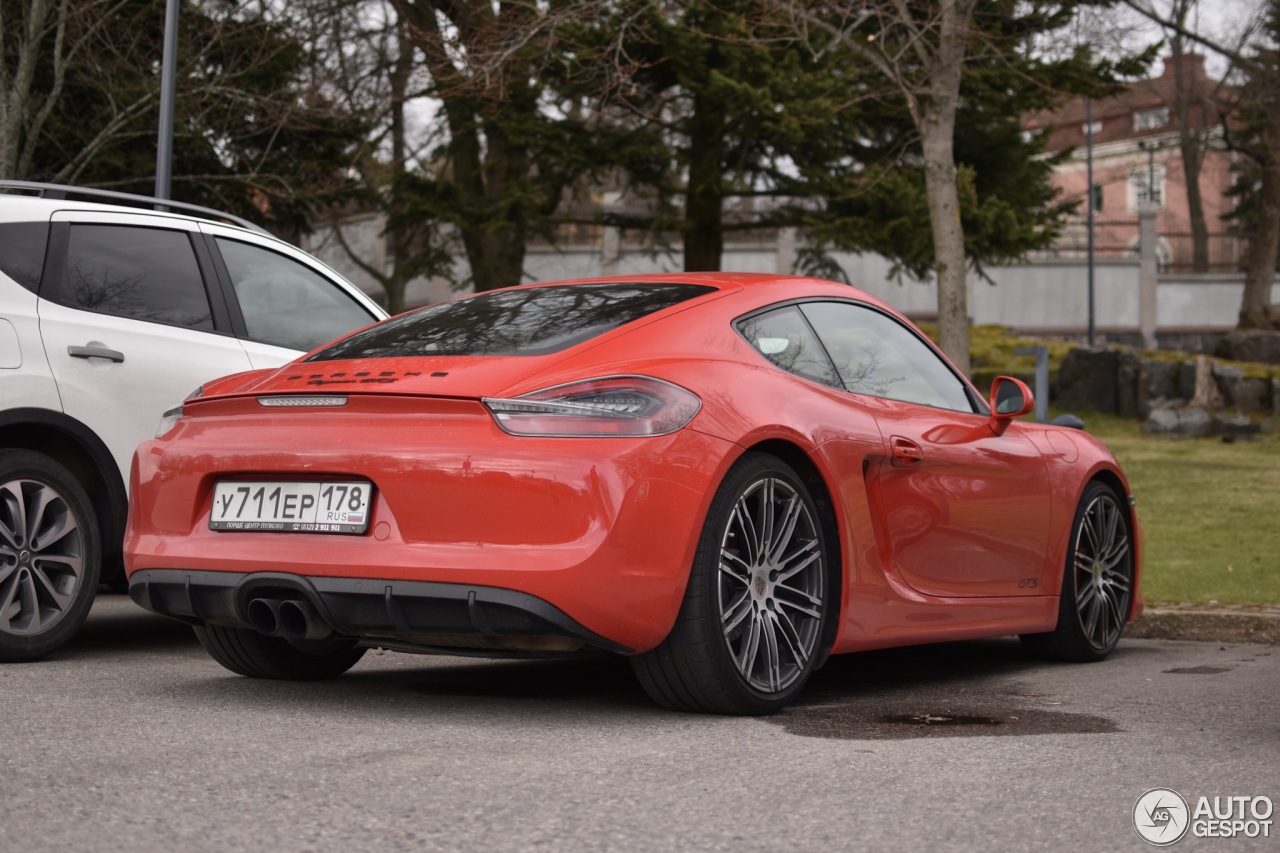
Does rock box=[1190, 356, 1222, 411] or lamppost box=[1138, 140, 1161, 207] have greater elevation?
lamppost box=[1138, 140, 1161, 207]

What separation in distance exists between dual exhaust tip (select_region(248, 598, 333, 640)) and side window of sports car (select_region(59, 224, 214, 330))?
224 centimetres

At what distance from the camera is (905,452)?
5.49 meters

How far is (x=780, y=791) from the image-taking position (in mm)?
3746

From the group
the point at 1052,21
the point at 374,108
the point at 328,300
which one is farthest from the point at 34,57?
the point at 1052,21

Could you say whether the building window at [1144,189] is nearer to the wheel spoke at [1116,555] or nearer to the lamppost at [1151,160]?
the lamppost at [1151,160]

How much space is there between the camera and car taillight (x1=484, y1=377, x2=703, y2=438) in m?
4.45

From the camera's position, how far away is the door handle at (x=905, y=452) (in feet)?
17.9

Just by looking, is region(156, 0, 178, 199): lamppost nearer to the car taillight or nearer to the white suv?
the white suv

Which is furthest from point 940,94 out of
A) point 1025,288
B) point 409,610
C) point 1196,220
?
point 1196,220

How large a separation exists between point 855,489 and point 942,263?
9832 millimetres

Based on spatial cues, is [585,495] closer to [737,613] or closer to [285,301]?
[737,613]

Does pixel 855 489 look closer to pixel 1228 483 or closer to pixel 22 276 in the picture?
pixel 22 276

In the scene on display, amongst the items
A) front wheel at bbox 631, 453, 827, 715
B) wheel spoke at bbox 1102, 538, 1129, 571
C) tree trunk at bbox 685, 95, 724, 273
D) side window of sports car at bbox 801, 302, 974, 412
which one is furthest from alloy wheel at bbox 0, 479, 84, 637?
tree trunk at bbox 685, 95, 724, 273

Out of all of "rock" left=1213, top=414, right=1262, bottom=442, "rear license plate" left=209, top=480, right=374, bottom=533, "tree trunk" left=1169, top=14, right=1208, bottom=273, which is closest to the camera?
"rear license plate" left=209, top=480, right=374, bottom=533
